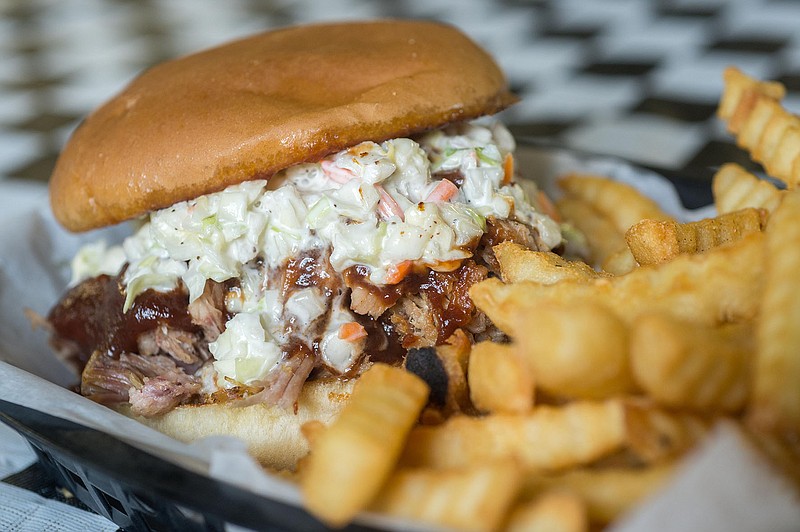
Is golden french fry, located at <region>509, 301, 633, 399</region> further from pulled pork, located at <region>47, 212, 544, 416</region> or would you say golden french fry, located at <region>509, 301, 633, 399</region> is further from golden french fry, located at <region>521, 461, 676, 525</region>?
pulled pork, located at <region>47, 212, 544, 416</region>

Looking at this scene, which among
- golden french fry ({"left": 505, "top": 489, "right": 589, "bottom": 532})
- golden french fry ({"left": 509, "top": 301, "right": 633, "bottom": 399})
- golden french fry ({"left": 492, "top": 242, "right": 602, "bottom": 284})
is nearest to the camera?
golden french fry ({"left": 505, "top": 489, "right": 589, "bottom": 532})

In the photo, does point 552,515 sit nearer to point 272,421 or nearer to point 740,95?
point 272,421

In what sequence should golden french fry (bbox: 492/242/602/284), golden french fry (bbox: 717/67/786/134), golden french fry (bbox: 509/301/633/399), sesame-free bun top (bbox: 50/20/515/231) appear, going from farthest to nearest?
golden french fry (bbox: 717/67/786/134), sesame-free bun top (bbox: 50/20/515/231), golden french fry (bbox: 492/242/602/284), golden french fry (bbox: 509/301/633/399)

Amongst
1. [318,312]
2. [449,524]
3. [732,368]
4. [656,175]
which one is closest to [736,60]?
[656,175]

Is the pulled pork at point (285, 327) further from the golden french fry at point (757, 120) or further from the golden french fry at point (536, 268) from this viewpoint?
the golden french fry at point (757, 120)

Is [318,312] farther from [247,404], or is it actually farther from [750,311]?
[750,311]

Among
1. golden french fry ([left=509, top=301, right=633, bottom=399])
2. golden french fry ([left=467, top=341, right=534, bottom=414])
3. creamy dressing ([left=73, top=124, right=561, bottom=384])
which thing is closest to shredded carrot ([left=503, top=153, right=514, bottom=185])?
creamy dressing ([left=73, top=124, right=561, bottom=384])

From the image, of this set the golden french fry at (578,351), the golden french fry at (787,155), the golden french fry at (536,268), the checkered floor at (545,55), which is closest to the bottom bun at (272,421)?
the golden french fry at (536,268)
